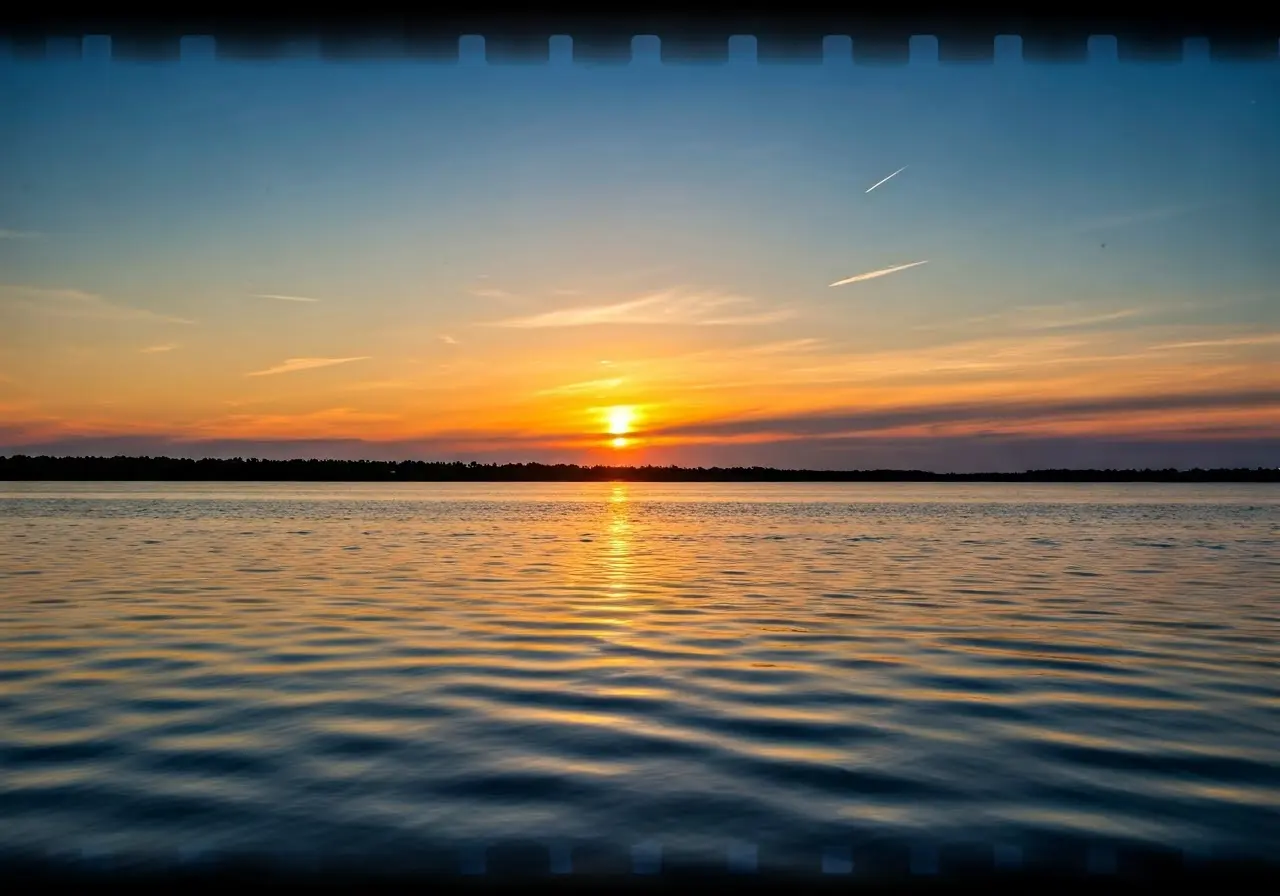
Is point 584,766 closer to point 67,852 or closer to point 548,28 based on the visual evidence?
point 67,852

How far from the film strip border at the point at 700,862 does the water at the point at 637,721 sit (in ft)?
0.13

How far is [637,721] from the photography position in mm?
8773

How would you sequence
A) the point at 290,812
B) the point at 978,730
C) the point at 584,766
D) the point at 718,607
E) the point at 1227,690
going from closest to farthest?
the point at 290,812, the point at 584,766, the point at 978,730, the point at 1227,690, the point at 718,607

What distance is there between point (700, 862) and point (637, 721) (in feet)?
11.4

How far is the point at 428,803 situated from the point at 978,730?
500cm

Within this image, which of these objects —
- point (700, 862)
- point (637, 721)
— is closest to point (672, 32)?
point (700, 862)

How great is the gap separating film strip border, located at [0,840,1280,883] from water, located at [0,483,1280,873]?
0.13ft

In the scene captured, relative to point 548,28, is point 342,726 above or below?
below

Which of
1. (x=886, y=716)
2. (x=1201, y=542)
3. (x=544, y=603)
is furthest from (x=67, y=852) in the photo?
(x=1201, y=542)

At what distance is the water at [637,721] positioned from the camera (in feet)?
19.2

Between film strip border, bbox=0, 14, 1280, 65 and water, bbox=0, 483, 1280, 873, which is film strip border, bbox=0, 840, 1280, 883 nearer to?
water, bbox=0, 483, 1280, 873

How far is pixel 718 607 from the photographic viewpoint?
17.2 meters

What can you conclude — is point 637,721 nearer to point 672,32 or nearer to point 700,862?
point 700,862

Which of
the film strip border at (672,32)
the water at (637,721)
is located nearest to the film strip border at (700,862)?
the water at (637,721)
